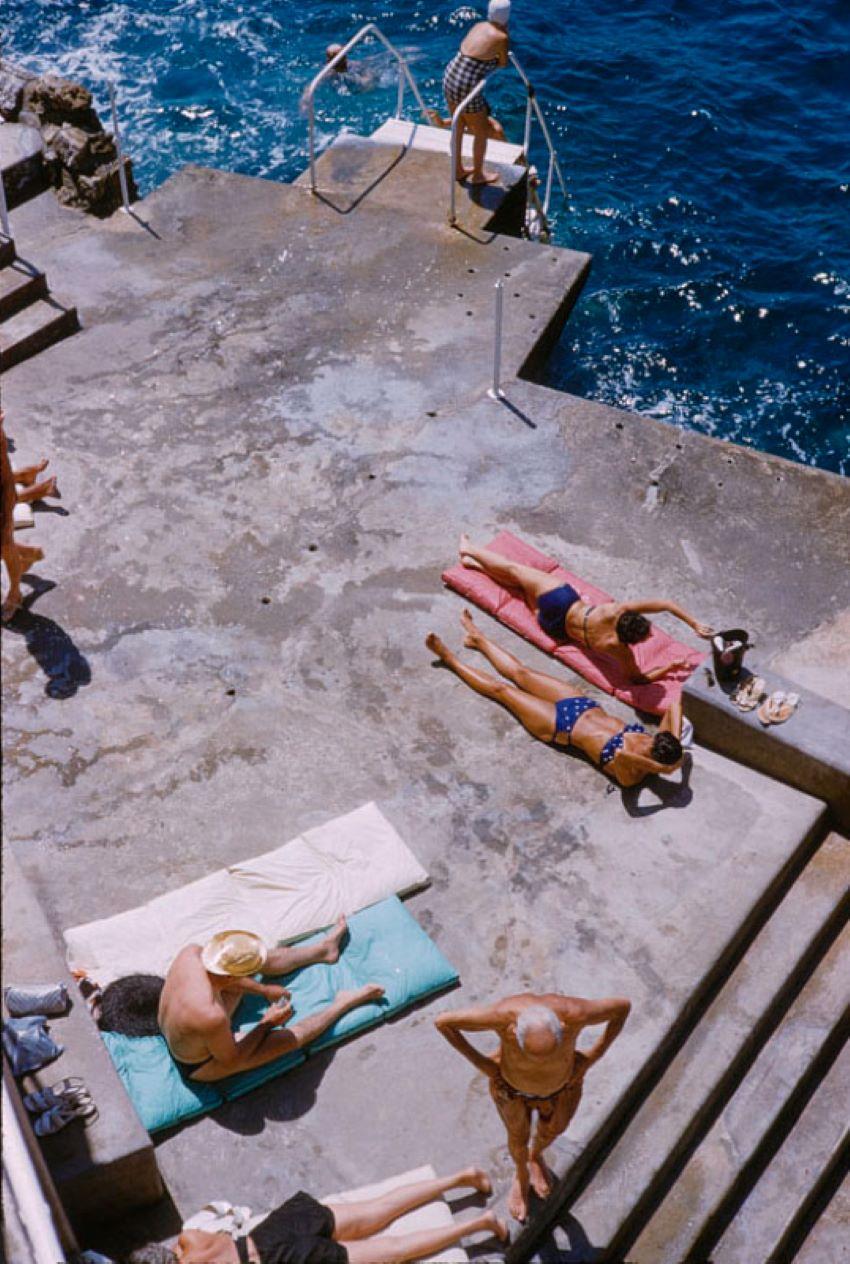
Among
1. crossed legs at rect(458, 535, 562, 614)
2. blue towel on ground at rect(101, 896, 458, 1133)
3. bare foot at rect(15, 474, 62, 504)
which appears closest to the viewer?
blue towel on ground at rect(101, 896, 458, 1133)

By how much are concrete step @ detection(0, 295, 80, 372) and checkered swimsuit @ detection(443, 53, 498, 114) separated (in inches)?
199

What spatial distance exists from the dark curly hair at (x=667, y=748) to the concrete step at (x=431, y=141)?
943 centimetres

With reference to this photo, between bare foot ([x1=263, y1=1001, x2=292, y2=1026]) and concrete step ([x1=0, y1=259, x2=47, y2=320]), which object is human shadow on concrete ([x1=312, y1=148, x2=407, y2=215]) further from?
bare foot ([x1=263, y1=1001, x2=292, y2=1026])

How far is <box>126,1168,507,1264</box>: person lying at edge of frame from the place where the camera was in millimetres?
6270

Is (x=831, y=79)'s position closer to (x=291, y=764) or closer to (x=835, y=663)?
(x=835, y=663)

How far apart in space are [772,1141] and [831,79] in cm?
1879

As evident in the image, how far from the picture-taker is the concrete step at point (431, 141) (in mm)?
15430

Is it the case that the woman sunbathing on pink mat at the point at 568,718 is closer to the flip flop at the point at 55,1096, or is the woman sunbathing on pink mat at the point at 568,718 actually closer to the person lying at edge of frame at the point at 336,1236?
the person lying at edge of frame at the point at 336,1236

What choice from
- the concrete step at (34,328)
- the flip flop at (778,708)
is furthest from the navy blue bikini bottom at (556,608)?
the concrete step at (34,328)

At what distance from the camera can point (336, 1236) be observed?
6.48 metres

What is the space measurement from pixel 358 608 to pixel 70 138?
767 cm

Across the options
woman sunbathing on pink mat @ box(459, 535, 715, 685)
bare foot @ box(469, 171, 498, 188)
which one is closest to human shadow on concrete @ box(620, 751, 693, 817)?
woman sunbathing on pink mat @ box(459, 535, 715, 685)

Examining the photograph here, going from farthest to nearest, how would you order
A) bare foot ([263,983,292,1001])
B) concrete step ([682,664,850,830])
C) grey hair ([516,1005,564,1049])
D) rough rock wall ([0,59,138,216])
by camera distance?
rough rock wall ([0,59,138,216])
concrete step ([682,664,850,830])
bare foot ([263,983,292,1001])
grey hair ([516,1005,564,1049])

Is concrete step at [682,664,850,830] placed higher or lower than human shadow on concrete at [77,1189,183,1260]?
higher
